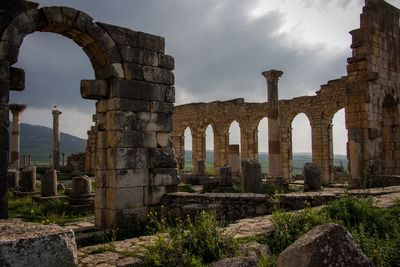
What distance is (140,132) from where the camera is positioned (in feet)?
28.7

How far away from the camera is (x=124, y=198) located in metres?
8.32

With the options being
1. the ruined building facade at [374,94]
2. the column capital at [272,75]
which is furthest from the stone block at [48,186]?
the column capital at [272,75]

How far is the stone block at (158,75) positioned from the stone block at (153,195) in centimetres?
248

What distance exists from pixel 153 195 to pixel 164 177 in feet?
1.60

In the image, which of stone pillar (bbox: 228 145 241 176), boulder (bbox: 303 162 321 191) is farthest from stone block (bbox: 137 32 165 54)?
stone pillar (bbox: 228 145 241 176)

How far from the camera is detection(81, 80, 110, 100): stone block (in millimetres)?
8438

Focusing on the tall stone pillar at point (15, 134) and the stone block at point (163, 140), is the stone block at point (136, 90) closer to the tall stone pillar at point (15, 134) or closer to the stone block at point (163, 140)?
the stone block at point (163, 140)

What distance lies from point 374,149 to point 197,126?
20034 millimetres

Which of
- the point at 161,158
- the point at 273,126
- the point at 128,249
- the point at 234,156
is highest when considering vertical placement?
the point at 273,126

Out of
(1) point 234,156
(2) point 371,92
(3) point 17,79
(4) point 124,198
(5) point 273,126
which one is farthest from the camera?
(1) point 234,156

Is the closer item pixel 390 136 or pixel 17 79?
pixel 17 79

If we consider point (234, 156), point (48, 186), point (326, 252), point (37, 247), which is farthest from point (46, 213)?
point (234, 156)

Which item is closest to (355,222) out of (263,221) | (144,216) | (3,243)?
(263,221)

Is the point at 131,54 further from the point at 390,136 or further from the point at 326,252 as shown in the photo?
the point at 390,136
